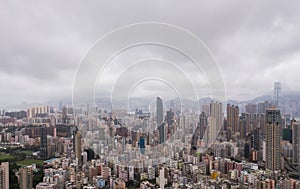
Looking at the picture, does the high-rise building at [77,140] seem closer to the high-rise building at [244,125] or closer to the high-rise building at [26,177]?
the high-rise building at [26,177]

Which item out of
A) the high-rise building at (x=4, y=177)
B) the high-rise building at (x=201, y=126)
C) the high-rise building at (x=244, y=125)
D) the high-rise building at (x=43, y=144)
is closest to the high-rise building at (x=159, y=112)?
the high-rise building at (x=201, y=126)

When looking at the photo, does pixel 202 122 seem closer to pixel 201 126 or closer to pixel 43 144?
pixel 201 126

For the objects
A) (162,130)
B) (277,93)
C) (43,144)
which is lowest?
(43,144)

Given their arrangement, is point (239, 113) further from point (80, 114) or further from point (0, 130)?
point (0, 130)

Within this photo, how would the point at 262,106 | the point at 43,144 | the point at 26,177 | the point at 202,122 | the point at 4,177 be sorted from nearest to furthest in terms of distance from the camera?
the point at 202,122 < the point at 4,177 < the point at 26,177 < the point at 262,106 < the point at 43,144

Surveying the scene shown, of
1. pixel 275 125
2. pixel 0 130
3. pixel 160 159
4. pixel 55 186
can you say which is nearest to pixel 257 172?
pixel 275 125

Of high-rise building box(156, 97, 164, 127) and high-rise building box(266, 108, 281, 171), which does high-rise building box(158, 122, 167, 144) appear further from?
high-rise building box(266, 108, 281, 171)

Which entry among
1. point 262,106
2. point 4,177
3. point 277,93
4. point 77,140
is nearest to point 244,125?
point 262,106
